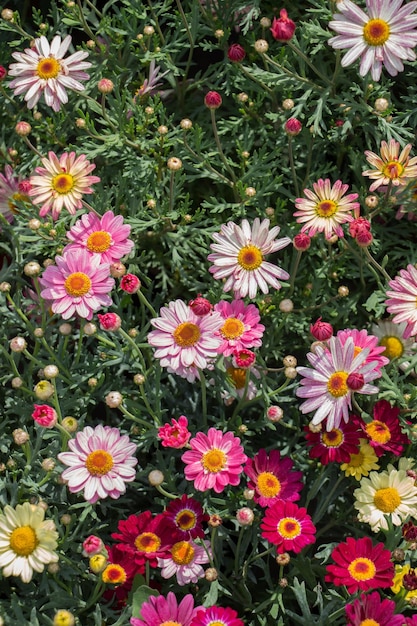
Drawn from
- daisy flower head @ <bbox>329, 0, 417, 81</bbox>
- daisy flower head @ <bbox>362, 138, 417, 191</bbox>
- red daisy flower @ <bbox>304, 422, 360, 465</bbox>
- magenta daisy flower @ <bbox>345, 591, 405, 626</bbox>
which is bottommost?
magenta daisy flower @ <bbox>345, 591, 405, 626</bbox>

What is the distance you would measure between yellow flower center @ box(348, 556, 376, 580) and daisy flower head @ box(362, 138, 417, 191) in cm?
98

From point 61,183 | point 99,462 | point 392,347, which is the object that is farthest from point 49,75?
point 392,347

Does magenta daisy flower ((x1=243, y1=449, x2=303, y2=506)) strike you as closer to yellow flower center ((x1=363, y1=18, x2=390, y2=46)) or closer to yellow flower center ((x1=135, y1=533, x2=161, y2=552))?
yellow flower center ((x1=135, y1=533, x2=161, y2=552))

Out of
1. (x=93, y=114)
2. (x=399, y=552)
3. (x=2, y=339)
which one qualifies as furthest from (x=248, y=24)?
(x=399, y=552)

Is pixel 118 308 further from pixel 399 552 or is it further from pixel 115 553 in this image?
pixel 399 552

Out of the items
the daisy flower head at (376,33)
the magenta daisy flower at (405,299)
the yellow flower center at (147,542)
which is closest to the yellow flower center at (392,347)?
the magenta daisy flower at (405,299)

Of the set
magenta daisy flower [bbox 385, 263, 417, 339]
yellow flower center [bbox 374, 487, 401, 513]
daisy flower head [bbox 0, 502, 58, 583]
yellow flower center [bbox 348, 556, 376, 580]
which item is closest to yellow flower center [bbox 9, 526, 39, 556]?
daisy flower head [bbox 0, 502, 58, 583]

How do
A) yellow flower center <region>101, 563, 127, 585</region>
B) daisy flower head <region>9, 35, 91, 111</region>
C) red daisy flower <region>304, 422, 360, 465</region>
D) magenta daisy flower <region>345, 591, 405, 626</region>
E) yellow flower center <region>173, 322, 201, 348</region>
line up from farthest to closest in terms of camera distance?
1. daisy flower head <region>9, 35, 91, 111</region>
2. red daisy flower <region>304, 422, 360, 465</region>
3. yellow flower center <region>173, 322, 201, 348</region>
4. yellow flower center <region>101, 563, 127, 585</region>
5. magenta daisy flower <region>345, 591, 405, 626</region>

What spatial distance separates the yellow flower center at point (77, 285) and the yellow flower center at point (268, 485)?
663 mm

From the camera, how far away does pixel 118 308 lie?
238 centimetres

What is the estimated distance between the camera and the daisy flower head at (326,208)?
87.7 inches

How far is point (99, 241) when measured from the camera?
2.12 metres

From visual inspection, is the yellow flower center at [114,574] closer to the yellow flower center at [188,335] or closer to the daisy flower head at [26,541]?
the daisy flower head at [26,541]

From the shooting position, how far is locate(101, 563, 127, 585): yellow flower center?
1897 mm
